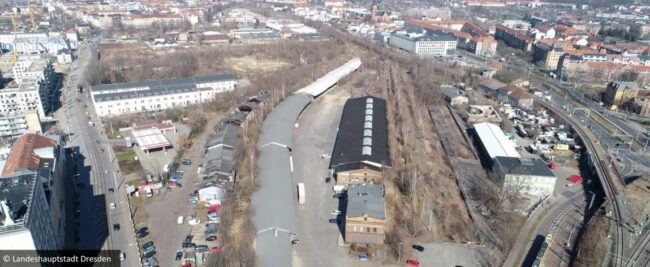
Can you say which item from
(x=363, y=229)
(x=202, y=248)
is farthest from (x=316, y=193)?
(x=202, y=248)

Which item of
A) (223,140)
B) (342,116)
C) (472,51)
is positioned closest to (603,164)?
(342,116)

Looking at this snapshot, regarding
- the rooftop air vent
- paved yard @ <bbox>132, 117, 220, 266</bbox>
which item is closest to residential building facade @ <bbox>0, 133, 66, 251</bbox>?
paved yard @ <bbox>132, 117, 220, 266</bbox>

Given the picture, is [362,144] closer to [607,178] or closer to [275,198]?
[275,198]

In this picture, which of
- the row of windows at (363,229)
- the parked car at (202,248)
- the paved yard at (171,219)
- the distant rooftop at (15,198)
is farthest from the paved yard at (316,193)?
the distant rooftop at (15,198)

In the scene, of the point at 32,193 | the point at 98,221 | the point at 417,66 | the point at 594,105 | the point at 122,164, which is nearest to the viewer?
the point at 32,193

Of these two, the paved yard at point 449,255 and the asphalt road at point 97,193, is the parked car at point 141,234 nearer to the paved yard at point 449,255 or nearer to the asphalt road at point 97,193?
the asphalt road at point 97,193

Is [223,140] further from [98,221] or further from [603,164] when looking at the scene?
[603,164]
